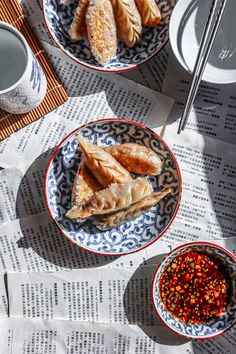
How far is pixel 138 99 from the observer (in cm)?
151

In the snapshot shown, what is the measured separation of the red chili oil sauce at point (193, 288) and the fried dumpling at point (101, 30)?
0.63 metres

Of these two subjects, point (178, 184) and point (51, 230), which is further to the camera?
point (51, 230)

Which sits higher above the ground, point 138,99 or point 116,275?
point 138,99

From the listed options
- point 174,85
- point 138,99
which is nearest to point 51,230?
point 138,99

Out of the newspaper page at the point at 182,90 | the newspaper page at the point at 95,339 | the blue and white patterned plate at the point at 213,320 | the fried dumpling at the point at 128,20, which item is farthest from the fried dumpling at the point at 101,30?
the newspaper page at the point at 95,339

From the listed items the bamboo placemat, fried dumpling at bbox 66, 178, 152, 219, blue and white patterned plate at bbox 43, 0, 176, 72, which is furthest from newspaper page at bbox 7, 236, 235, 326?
blue and white patterned plate at bbox 43, 0, 176, 72

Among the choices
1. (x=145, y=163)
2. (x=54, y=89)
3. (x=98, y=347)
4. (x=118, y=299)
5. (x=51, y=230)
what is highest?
(x=54, y=89)

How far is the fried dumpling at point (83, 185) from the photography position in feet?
4.57

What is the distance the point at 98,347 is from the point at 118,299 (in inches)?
6.3

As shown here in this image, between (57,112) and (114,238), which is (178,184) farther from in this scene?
(57,112)

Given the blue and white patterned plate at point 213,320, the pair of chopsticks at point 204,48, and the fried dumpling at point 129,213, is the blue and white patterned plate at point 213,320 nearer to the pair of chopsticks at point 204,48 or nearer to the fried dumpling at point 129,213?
the fried dumpling at point 129,213

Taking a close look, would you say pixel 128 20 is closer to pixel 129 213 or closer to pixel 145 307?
pixel 129 213

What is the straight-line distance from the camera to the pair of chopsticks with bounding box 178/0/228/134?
50.8 inches

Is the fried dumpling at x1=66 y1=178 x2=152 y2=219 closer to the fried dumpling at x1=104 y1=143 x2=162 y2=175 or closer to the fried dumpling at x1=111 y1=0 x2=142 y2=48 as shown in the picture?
the fried dumpling at x1=104 y1=143 x2=162 y2=175
